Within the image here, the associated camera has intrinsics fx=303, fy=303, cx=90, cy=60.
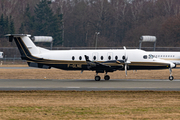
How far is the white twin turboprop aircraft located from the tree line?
7005 centimetres

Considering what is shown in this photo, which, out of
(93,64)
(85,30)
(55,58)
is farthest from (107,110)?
(85,30)

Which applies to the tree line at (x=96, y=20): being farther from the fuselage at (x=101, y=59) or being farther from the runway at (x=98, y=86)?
the runway at (x=98, y=86)

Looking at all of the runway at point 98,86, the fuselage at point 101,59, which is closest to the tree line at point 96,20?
the fuselage at point 101,59

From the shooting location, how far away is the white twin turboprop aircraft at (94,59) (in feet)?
101

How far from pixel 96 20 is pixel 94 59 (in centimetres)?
8018

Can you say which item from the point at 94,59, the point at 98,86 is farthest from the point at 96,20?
the point at 98,86

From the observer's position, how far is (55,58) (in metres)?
32.8

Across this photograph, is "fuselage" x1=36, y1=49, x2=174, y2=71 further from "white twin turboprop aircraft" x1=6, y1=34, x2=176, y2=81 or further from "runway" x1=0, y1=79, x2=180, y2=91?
"runway" x1=0, y1=79, x2=180, y2=91

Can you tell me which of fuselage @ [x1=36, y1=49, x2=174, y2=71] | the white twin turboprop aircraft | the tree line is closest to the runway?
the white twin turboprop aircraft

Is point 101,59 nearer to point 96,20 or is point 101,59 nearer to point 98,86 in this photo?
point 98,86

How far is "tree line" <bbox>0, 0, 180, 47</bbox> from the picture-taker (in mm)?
106725

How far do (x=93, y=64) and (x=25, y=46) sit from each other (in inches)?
319

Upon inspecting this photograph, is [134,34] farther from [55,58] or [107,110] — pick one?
[107,110]

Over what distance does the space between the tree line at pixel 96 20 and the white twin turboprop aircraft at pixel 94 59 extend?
230 ft
